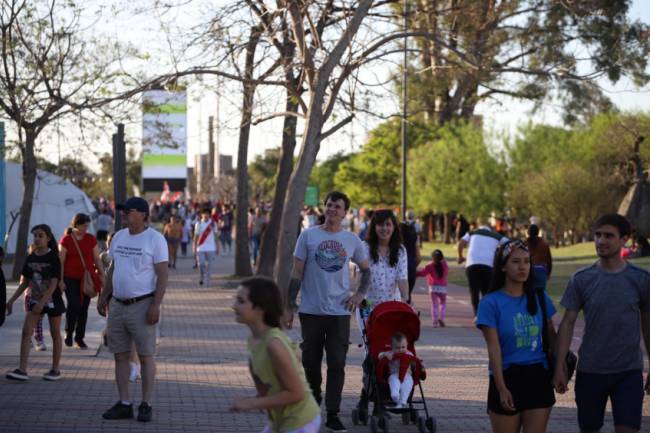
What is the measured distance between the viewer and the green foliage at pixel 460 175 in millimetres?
A: 64688

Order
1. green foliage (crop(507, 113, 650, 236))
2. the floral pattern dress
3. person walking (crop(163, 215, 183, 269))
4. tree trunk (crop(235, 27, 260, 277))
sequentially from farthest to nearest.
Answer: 1. green foliage (crop(507, 113, 650, 236))
2. person walking (crop(163, 215, 183, 269))
3. tree trunk (crop(235, 27, 260, 277))
4. the floral pattern dress

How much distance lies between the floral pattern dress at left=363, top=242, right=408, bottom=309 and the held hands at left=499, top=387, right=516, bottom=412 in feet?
11.8

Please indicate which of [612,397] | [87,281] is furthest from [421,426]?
[87,281]

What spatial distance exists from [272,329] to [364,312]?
4.56 meters

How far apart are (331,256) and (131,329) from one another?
5.75ft

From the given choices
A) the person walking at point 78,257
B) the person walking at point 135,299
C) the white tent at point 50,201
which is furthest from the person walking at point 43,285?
the white tent at point 50,201

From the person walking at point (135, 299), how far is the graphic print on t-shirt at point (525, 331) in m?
3.89

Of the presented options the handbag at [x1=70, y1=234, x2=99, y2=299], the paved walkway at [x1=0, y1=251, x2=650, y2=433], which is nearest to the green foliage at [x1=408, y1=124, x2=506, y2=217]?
the paved walkway at [x1=0, y1=251, x2=650, y2=433]

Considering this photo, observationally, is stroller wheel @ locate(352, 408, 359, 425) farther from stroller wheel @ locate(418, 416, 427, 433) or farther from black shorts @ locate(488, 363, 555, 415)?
black shorts @ locate(488, 363, 555, 415)

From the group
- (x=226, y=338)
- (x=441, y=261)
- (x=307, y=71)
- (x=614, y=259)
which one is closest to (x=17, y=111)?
(x=307, y=71)

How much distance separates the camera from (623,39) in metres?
20.5

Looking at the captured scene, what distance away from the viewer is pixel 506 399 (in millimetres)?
6227

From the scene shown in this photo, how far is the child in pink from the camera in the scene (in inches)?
712

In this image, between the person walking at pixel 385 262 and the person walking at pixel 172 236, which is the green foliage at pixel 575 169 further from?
the person walking at pixel 385 262
